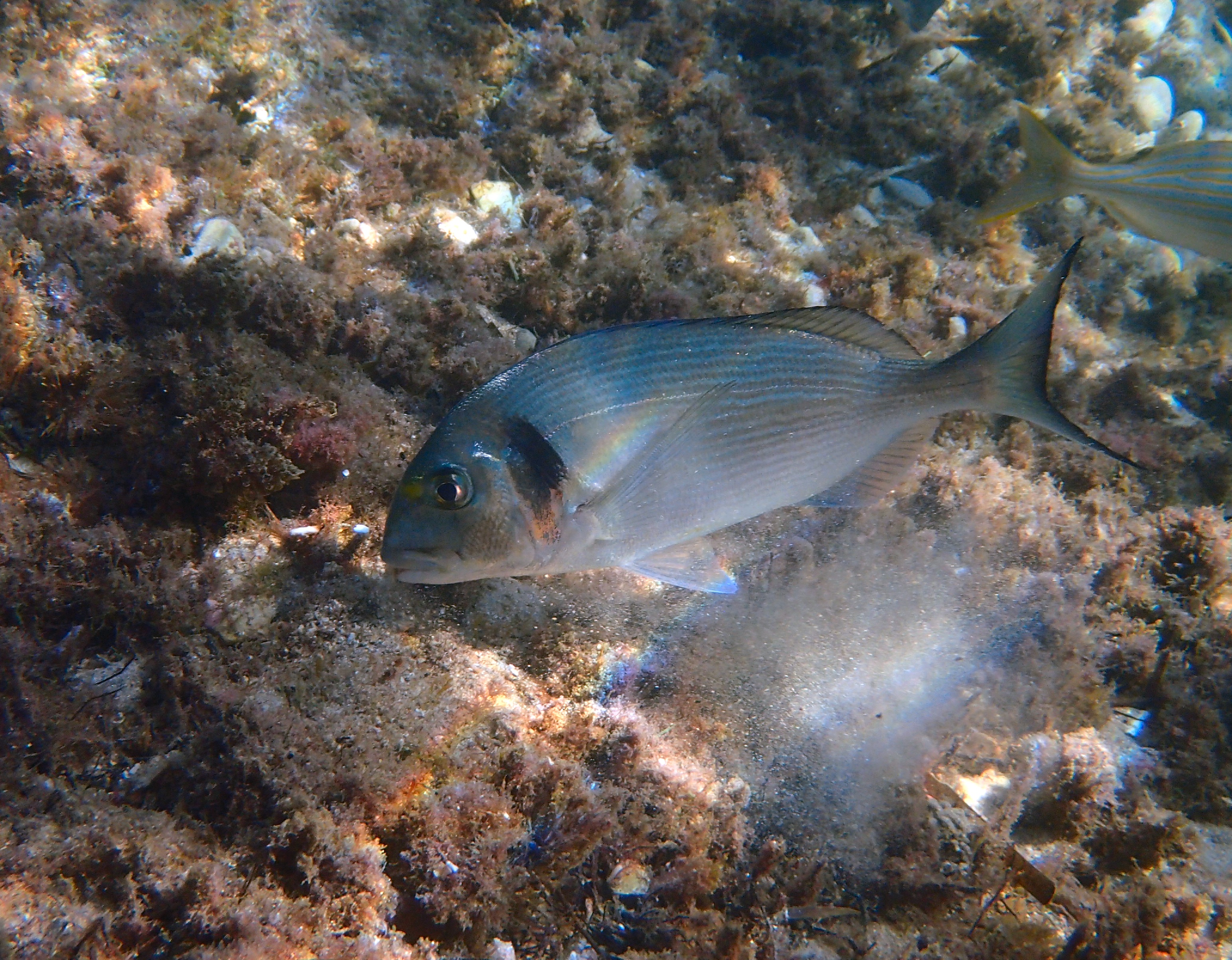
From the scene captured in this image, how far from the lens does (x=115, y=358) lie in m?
2.62

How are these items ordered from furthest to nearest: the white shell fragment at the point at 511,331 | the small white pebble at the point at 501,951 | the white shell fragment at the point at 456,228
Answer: the white shell fragment at the point at 456,228
the white shell fragment at the point at 511,331
the small white pebble at the point at 501,951

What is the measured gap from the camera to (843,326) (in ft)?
7.82

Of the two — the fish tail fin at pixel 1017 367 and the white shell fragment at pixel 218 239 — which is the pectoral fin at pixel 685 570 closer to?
the fish tail fin at pixel 1017 367

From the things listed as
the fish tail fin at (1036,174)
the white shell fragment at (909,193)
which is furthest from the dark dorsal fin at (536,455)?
the white shell fragment at (909,193)

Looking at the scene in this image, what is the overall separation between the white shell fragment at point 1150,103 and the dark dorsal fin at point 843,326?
24.3ft

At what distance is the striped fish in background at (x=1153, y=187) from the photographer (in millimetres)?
3973

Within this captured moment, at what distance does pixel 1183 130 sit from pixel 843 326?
28.0 ft

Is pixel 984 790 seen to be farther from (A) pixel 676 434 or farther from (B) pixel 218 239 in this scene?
(B) pixel 218 239

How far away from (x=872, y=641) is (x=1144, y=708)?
1645mm

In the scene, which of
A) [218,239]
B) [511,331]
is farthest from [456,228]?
[218,239]

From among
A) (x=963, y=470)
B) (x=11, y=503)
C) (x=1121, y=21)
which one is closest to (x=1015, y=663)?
(x=963, y=470)

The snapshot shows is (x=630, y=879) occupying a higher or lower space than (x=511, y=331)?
lower

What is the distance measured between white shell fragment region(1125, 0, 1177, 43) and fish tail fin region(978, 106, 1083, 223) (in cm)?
541

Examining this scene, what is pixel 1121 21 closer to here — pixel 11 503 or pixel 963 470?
pixel 963 470
